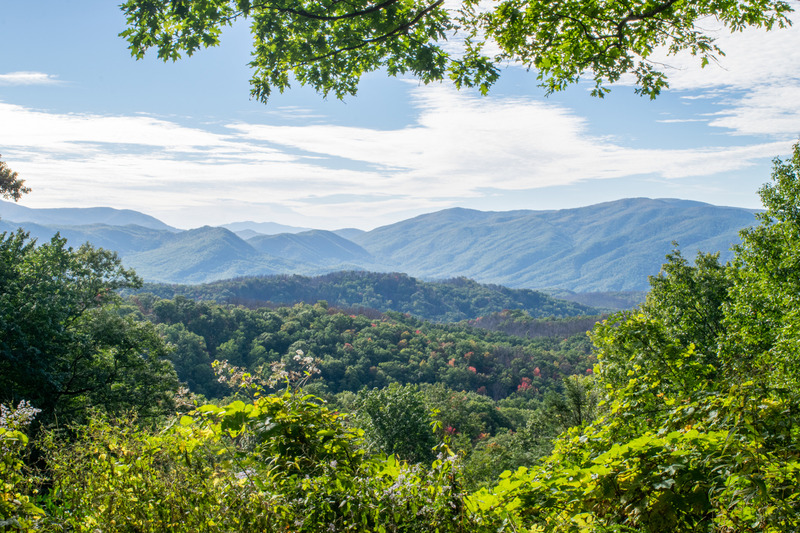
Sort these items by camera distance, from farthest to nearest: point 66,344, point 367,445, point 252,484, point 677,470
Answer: point 66,344 < point 367,445 < point 252,484 < point 677,470

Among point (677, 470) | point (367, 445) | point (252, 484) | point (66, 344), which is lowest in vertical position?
point (66, 344)

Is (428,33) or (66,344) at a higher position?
(428,33)

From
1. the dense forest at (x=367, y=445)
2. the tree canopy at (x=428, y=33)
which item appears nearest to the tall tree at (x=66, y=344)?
the dense forest at (x=367, y=445)

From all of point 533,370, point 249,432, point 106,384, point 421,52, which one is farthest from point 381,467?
point 533,370

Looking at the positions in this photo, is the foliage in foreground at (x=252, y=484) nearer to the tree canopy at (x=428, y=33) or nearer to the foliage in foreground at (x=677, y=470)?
the foliage in foreground at (x=677, y=470)

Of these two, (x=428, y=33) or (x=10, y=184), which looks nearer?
(x=428, y=33)

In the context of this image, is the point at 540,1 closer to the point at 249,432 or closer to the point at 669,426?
the point at 669,426

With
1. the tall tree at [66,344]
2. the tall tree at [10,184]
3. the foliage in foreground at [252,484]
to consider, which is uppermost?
the tall tree at [10,184]

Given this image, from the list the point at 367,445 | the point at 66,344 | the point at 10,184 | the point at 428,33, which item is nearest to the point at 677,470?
the point at 367,445

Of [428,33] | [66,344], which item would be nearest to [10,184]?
[66,344]

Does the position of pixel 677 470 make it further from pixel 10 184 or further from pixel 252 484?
pixel 10 184

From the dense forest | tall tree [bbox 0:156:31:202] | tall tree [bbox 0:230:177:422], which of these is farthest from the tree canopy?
tall tree [bbox 0:156:31:202]

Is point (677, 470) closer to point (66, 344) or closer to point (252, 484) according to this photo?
point (252, 484)

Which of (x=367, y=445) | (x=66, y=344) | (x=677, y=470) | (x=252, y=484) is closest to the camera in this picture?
(x=677, y=470)
